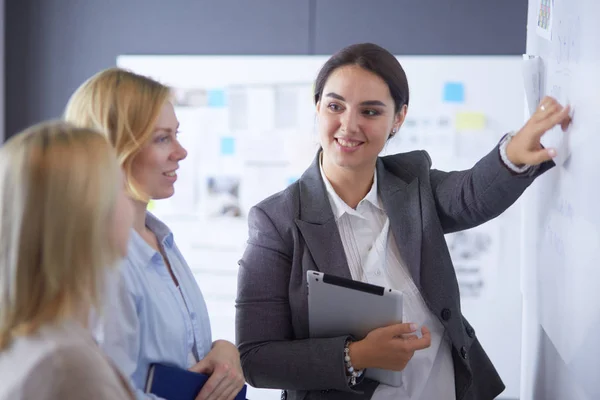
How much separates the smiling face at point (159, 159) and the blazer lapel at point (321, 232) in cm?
36

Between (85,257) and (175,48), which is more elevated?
(175,48)

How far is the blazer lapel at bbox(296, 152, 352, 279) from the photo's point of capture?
66.0 inches

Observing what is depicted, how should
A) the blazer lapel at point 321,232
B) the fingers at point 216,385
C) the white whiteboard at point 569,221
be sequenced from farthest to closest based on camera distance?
the blazer lapel at point 321,232 < the fingers at point 216,385 < the white whiteboard at point 569,221

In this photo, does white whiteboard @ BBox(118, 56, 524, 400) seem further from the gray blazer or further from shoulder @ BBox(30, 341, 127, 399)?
shoulder @ BBox(30, 341, 127, 399)

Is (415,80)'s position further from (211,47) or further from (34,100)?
(34,100)

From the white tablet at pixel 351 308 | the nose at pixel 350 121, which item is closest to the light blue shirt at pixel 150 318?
the white tablet at pixel 351 308

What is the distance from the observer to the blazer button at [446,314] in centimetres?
169

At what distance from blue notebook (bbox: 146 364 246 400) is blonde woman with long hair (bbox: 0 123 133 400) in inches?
12.7

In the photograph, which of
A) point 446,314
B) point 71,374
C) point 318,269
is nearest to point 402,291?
point 446,314

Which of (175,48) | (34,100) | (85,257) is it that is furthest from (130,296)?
(34,100)

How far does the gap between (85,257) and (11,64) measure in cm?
336

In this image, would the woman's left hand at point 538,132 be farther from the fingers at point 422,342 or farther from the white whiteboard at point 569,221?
the fingers at point 422,342

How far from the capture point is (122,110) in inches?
55.9

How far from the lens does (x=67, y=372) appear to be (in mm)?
951
